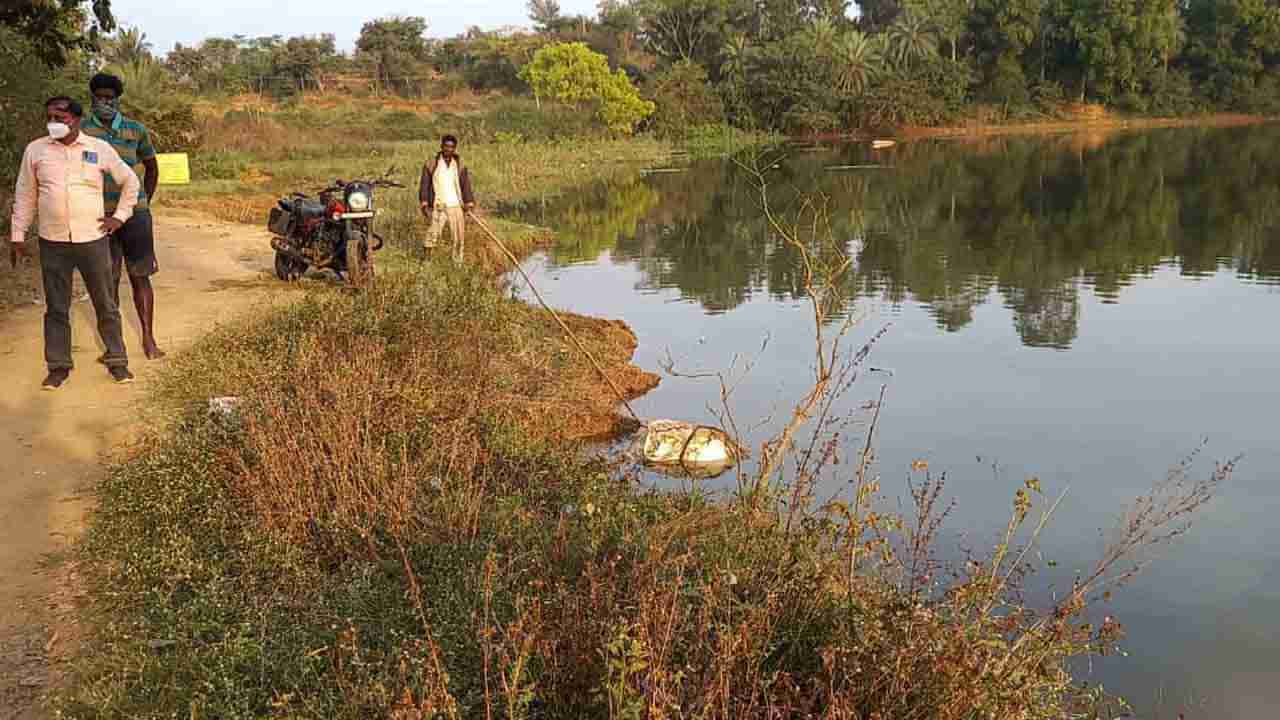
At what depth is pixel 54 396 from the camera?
6.49m

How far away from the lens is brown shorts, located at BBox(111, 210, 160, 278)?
6.92 meters

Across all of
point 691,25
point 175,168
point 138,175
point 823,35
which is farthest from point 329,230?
point 691,25

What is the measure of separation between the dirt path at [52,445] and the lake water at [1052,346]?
3.91 m

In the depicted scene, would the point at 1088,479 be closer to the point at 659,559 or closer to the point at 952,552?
the point at 952,552

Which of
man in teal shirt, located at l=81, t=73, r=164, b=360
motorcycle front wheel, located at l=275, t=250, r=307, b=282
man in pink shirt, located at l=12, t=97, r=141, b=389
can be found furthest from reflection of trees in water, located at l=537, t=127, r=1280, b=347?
motorcycle front wheel, located at l=275, t=250, r=307, b=282

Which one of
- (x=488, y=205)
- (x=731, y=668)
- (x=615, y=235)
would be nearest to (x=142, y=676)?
(x=731, y=668)

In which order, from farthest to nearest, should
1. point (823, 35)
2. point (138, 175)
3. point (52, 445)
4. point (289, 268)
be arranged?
point (823, 35) < point (289, 268) < point (138, 175) < point (52, 445)

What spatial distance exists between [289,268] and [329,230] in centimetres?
85

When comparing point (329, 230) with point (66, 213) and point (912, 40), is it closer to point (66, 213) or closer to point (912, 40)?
point (66, 213)

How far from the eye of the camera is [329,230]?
1001 centimetres

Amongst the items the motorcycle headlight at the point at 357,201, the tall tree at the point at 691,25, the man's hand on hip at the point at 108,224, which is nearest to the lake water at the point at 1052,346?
the motorcycle headlight at the point at 357,201

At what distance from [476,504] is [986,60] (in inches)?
2653

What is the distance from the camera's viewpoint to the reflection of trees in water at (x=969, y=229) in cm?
1409

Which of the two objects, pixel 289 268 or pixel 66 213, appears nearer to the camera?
pixel 66 213
